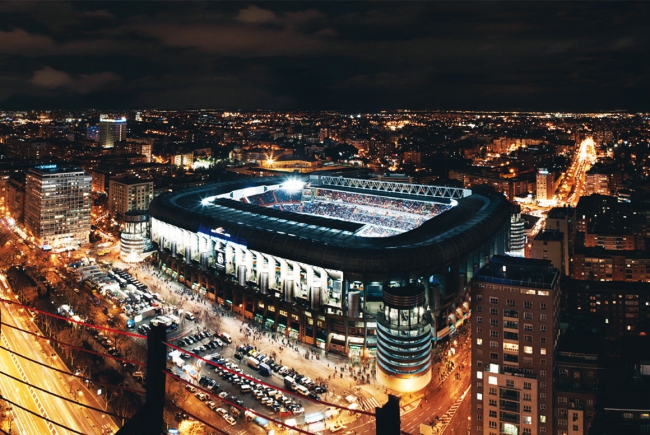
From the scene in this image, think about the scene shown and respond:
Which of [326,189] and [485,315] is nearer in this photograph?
[485,315]

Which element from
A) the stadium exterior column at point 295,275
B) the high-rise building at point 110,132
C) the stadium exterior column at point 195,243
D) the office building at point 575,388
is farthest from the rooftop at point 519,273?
the high-rise building at point 110,132

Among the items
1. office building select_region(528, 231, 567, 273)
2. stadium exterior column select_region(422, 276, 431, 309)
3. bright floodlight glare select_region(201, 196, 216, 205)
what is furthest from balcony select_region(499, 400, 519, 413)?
bright floodlight glare select_region(201, 196, 216, 205)

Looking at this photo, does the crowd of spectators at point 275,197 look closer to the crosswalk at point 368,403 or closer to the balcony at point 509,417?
the crosswalk at point 368,403

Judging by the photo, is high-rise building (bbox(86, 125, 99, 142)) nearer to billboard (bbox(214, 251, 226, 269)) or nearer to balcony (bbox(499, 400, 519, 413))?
billboard (bbox(214, 251, 226, 269))

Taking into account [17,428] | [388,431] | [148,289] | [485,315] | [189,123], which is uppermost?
[189,123]

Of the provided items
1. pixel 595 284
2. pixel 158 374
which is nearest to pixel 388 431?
Answer: pixel 158 374

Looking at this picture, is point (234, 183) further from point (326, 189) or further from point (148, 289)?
point (148, 289)
